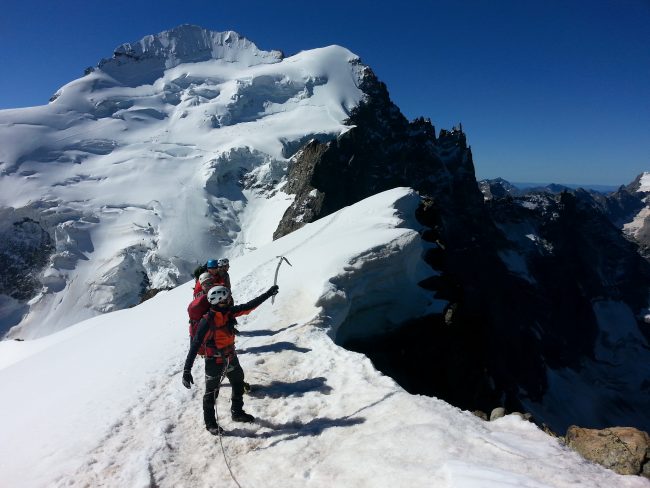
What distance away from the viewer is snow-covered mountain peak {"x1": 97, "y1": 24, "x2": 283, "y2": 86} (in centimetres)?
14712

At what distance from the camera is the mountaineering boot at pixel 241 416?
702cm

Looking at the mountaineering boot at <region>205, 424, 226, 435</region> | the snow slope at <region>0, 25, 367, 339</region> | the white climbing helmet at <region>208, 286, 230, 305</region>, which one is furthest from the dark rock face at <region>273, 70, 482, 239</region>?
the mountaineering boot at <region>205, 424, 226, 435</region>

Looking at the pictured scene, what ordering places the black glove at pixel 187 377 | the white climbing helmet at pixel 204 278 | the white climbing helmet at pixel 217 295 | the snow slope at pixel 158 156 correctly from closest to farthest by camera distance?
the black glove at pixel 187 377
the white climbing helmet at pixel 217 295
the white climbing helmet at pixel 204 278
the snow slope at pixel 158 156

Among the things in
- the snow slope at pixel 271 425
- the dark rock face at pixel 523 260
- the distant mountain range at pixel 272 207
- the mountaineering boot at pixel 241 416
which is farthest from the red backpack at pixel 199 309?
the distant mountain range at pixel 272 207

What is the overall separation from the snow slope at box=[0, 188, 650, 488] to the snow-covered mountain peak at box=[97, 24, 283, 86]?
156m

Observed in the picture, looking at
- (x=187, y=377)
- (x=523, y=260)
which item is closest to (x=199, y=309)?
(x=187, y=377)

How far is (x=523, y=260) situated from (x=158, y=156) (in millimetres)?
102328

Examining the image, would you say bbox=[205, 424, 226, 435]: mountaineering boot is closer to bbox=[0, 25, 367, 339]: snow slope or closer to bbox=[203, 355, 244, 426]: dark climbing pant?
bbox=[203, 355, 244, 426]: dark climbing pant

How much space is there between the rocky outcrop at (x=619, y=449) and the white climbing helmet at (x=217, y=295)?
18.6 feet

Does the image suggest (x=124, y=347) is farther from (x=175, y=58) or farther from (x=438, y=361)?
(x=175, y=58)

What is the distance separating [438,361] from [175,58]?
16893 cm

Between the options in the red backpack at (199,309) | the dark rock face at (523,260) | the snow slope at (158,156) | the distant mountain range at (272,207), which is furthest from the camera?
the snow slope at (158,156)

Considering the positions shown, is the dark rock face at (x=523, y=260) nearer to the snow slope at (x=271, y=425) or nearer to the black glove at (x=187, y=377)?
the snow slope at (x=271, y=425)

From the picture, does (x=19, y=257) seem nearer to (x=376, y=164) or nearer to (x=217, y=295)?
(x=376, y=164)
